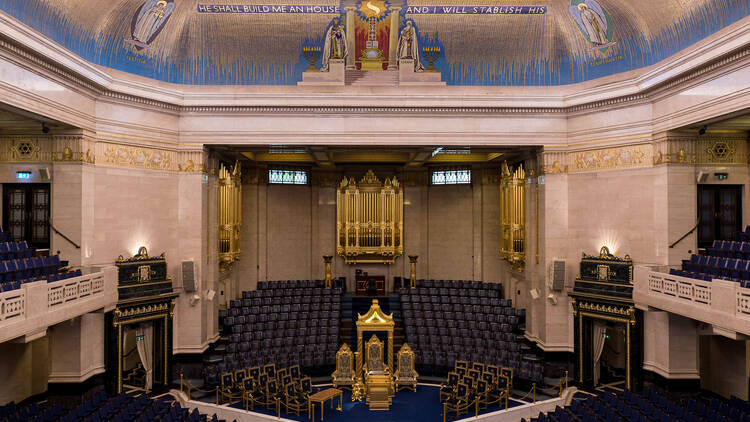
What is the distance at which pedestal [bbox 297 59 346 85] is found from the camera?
18312 millimetres

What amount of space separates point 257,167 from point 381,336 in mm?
10354

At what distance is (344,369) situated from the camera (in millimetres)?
17219

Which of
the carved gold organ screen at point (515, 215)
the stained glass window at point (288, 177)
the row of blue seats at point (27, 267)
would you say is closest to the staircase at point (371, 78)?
the carved gold organ screen at point (515, 215)

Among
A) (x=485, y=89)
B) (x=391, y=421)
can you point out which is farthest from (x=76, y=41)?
(x=391, y=421)

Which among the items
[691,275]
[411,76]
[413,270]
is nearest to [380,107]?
[411,76]

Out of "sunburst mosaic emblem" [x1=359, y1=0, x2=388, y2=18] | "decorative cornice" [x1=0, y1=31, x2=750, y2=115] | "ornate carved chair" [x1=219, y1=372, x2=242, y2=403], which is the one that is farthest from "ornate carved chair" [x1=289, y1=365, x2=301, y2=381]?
"sunburst mosaic emblem" [x1=359, y1=0, x2=388, y2=18]

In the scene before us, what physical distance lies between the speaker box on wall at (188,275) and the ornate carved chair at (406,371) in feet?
25.3

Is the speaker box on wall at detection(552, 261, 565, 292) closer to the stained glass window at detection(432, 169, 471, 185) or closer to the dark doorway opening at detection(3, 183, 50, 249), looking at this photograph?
the stained glass window at detection(432, 169, 471, 185)

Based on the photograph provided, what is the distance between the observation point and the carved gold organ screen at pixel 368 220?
24016 millimetres

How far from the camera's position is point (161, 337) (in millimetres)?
17000

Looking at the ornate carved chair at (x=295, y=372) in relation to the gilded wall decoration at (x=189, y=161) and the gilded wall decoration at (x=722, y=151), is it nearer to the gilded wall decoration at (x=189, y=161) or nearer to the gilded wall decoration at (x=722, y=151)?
the gilded wall decoration at (x=189, y=161)

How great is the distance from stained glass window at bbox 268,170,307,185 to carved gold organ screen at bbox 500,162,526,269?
1016 centimetres

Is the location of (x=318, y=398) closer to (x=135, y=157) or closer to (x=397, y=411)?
(x=397, y=411)

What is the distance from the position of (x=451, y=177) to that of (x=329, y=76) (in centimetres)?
971
